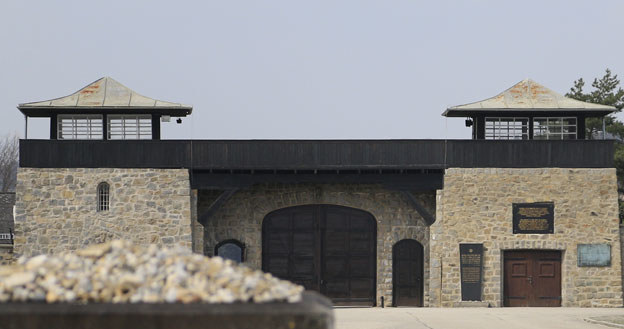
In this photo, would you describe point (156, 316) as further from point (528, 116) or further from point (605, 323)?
point (528, 116)

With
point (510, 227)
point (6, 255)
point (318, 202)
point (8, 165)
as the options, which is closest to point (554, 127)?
point (510, 227)

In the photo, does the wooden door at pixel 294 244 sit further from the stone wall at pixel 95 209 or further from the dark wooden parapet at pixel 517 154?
the dark wooden parapet at pixel 517 154

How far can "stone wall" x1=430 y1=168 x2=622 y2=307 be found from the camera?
88.4 feet

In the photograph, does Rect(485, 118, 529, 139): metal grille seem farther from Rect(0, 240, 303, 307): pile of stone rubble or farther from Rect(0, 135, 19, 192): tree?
Rect(0, 135, 19, 192): tree

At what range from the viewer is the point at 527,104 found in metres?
27.6

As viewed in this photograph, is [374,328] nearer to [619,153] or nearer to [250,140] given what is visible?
[250,140]

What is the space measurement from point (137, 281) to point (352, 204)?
21037 mm

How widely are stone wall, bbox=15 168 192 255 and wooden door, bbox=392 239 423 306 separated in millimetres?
6038

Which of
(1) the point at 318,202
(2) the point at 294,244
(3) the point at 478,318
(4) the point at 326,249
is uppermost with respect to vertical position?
(1) the point at 318,202

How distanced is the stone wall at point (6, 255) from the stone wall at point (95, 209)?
43 cm

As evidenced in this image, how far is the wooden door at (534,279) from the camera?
27.1m

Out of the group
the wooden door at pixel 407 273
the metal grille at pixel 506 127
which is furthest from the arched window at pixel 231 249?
the metal grille at pixel 506 127

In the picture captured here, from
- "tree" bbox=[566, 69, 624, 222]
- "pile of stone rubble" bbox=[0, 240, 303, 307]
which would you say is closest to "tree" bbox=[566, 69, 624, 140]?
"tree" bbox=[566, 69, 624, 222]

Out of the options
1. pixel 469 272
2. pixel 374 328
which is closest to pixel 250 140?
pixel 469 272
